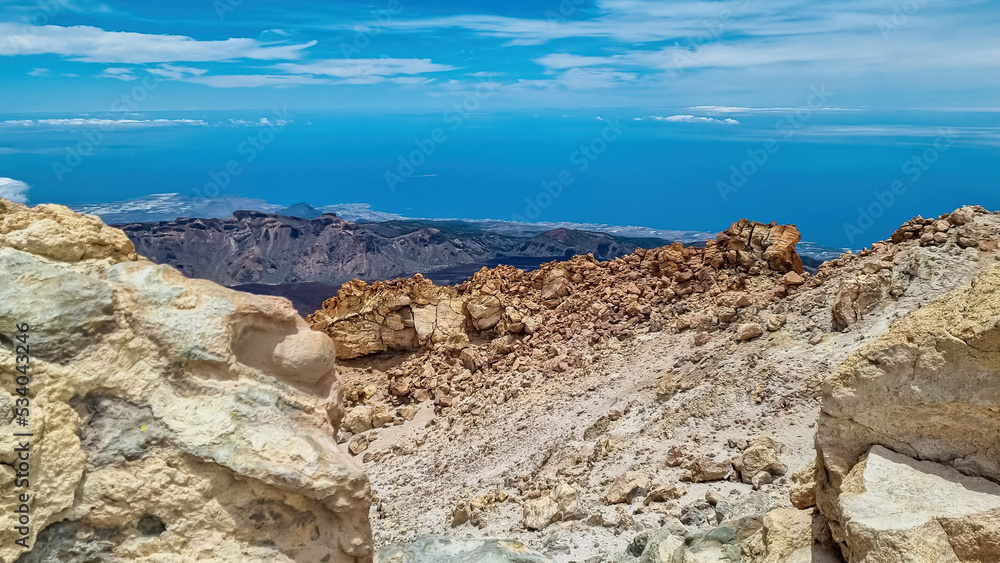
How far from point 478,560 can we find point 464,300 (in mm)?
14247

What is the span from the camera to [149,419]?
4785 millimetres

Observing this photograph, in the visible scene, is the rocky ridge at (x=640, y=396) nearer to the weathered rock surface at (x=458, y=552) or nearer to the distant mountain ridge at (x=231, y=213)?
the weathered rock surface at (x=458, y=552)

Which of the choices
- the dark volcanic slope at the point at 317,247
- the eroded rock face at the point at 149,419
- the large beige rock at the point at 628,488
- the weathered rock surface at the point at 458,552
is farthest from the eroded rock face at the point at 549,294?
the dark volcanic slope at the point at 317,247

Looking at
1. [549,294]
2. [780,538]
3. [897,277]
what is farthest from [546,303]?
[780,538]

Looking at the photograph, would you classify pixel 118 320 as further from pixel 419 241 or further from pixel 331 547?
pixel 419 241

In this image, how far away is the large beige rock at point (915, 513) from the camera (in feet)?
14.7

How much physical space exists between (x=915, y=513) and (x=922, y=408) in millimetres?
807

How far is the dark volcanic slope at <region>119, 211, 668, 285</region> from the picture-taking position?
205ft

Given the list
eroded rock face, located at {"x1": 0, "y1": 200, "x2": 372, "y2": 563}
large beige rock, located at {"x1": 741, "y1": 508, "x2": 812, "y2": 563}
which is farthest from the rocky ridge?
eroded rock face, located at {"x1": 0, "y1": 200, "x2": 372, "y2": 563}

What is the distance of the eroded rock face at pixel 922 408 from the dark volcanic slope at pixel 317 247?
54530 millimetres

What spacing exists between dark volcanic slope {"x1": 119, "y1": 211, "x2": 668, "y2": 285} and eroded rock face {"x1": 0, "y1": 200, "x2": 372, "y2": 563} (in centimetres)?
5507

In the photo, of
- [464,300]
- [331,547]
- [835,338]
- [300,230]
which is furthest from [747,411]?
[300,230]

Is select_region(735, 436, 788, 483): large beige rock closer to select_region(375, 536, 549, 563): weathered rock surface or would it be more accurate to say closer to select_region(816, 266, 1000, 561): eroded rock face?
select_region(375, 536, 549, 563): weathered rock surface

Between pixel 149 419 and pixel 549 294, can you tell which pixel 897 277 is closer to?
pixel 549 294
